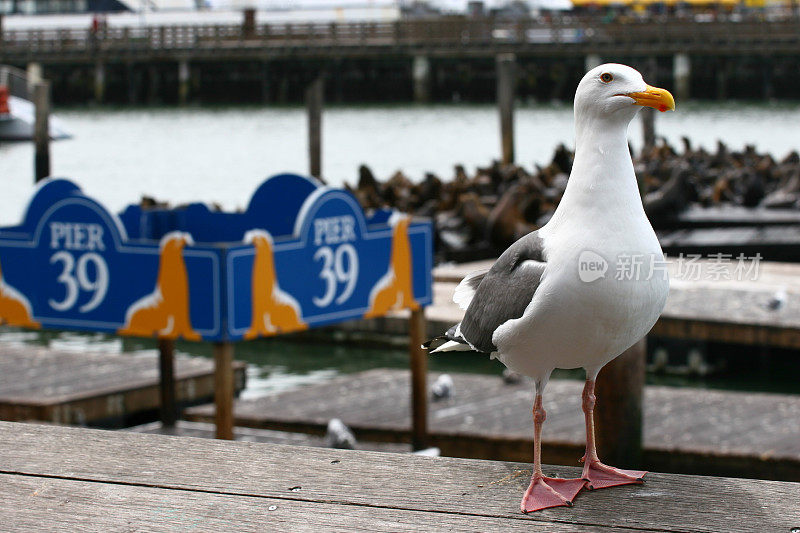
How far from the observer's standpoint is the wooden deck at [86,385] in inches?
314

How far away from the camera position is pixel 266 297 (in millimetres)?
6660

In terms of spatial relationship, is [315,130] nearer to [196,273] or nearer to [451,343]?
[196,273]

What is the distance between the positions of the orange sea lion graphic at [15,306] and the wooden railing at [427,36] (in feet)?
156

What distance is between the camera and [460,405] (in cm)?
825

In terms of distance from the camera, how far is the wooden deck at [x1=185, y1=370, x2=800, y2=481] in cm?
701

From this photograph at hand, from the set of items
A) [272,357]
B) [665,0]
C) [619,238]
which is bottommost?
[272,357]

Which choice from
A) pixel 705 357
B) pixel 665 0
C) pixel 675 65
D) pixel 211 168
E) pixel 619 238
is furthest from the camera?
A: pixel 665 0

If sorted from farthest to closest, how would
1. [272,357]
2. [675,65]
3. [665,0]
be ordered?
1. [665,0]
2. [675,65]
3. [272,357]

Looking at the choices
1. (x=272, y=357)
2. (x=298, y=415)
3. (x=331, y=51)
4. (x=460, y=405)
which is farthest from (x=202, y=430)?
(x=331, y=51)

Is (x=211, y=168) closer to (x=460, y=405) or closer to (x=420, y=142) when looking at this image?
(x=420, y=142)

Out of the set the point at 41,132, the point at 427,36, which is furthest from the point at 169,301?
the point at 427,36

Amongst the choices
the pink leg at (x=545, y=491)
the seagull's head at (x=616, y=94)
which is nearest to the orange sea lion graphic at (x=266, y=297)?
the pink leg at (x=545, y=491)

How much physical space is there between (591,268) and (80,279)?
4.74 meters

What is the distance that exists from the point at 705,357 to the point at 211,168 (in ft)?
84.7
